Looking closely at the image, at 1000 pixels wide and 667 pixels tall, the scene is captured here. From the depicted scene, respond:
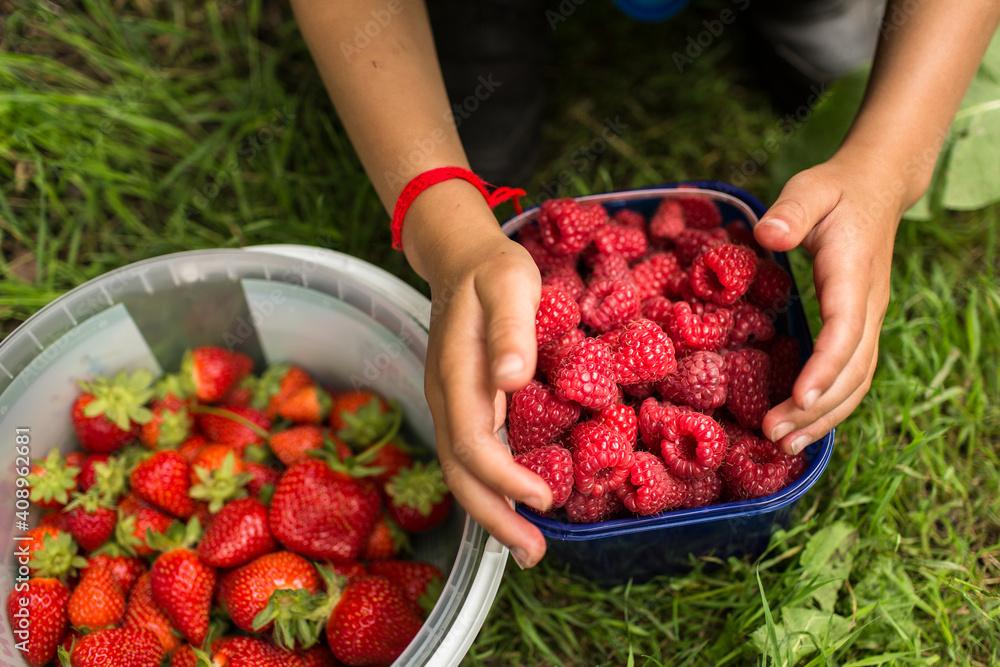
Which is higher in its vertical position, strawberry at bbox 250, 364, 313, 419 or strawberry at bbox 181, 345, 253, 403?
strawberry at bbox 181, 345, 253, 403

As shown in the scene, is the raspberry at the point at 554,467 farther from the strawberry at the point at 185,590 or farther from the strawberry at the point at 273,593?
the strawberry at the point at 185,590

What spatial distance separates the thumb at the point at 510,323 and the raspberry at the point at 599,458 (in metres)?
0.19

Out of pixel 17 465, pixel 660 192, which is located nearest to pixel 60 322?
pixel 17 465

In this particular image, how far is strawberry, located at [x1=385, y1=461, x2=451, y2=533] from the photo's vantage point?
3.80 ft

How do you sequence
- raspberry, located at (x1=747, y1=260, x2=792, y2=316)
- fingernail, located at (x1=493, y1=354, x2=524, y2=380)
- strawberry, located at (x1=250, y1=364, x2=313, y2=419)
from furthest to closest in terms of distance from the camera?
1. strawberry, located at (x1=250, y1=364, x2=313, y2=419)
2. raspberry, located at (x1=747, y1=260, x2=792, y2=316)
3. fingernail, located at (x1=493, y1=354, x2=524, y2=380)

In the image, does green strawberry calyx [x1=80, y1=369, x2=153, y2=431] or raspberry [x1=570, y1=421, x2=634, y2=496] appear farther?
green strawberry calyx [x1=80, y1=369, x2=153, y2=431]

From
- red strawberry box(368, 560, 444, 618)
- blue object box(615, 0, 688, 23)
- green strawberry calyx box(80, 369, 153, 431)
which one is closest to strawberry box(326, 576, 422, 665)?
red strawberry box(368, 560, 444, 618)

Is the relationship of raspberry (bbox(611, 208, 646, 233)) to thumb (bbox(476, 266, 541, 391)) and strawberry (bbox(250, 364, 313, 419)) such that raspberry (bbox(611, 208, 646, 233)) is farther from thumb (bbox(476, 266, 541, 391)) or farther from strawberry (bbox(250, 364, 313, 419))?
strawberry (bbox(250, 364, 313, 419))

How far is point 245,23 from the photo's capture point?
6.01 feet

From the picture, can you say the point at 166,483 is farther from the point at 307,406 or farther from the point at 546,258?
the point at 546,258

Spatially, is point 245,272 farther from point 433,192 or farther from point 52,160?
point 52,160

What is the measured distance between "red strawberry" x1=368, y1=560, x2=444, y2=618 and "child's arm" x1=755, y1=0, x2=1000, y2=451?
542 mm

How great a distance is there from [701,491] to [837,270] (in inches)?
13.0

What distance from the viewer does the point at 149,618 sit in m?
1.07
